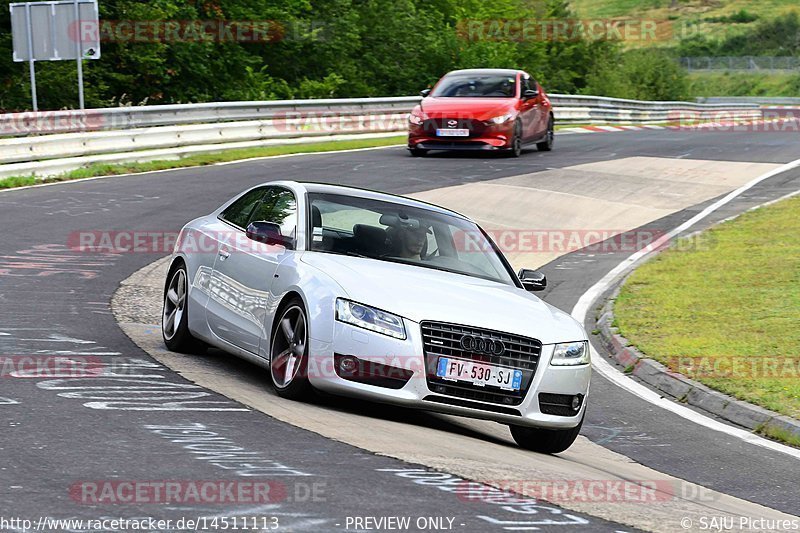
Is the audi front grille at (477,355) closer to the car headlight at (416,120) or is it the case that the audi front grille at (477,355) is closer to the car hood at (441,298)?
the car hood at (441,298)

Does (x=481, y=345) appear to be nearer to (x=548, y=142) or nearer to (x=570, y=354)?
(x=570, y=354)

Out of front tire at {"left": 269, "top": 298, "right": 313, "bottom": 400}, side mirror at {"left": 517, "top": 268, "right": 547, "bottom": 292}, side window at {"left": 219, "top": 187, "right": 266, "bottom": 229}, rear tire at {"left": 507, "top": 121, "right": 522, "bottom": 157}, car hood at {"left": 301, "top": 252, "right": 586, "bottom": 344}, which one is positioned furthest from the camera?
rear tire at {"left": 507, "top": 121, "right": 522, "bottom": 157}

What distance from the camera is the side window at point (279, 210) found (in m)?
9.17

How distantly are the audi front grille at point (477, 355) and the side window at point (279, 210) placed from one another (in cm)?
167

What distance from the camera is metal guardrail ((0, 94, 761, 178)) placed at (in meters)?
21.3

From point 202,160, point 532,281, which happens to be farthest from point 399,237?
point 202,160

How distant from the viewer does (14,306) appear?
11250 mm

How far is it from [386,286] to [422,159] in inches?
724

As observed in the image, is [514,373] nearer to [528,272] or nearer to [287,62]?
[528,272]

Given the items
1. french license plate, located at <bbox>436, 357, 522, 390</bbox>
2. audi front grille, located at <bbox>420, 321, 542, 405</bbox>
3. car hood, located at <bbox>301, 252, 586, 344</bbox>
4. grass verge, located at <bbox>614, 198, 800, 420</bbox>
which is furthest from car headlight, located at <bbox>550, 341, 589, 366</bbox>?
grass verge, located at <bbox>614, 198, 800, 420</bbox>

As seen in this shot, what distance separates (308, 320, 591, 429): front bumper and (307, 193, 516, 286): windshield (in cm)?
115

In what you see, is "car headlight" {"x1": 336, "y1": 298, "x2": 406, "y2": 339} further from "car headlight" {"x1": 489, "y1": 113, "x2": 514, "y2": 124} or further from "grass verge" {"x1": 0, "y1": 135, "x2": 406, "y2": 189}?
"car headlight" {"x1": 489, "y1": 113, "x2": 514, "y2": 124}

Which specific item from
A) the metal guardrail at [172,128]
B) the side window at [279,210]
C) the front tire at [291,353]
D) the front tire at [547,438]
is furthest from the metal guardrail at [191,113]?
the front tire at [547,438]

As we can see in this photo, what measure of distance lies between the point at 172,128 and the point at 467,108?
5805mm
